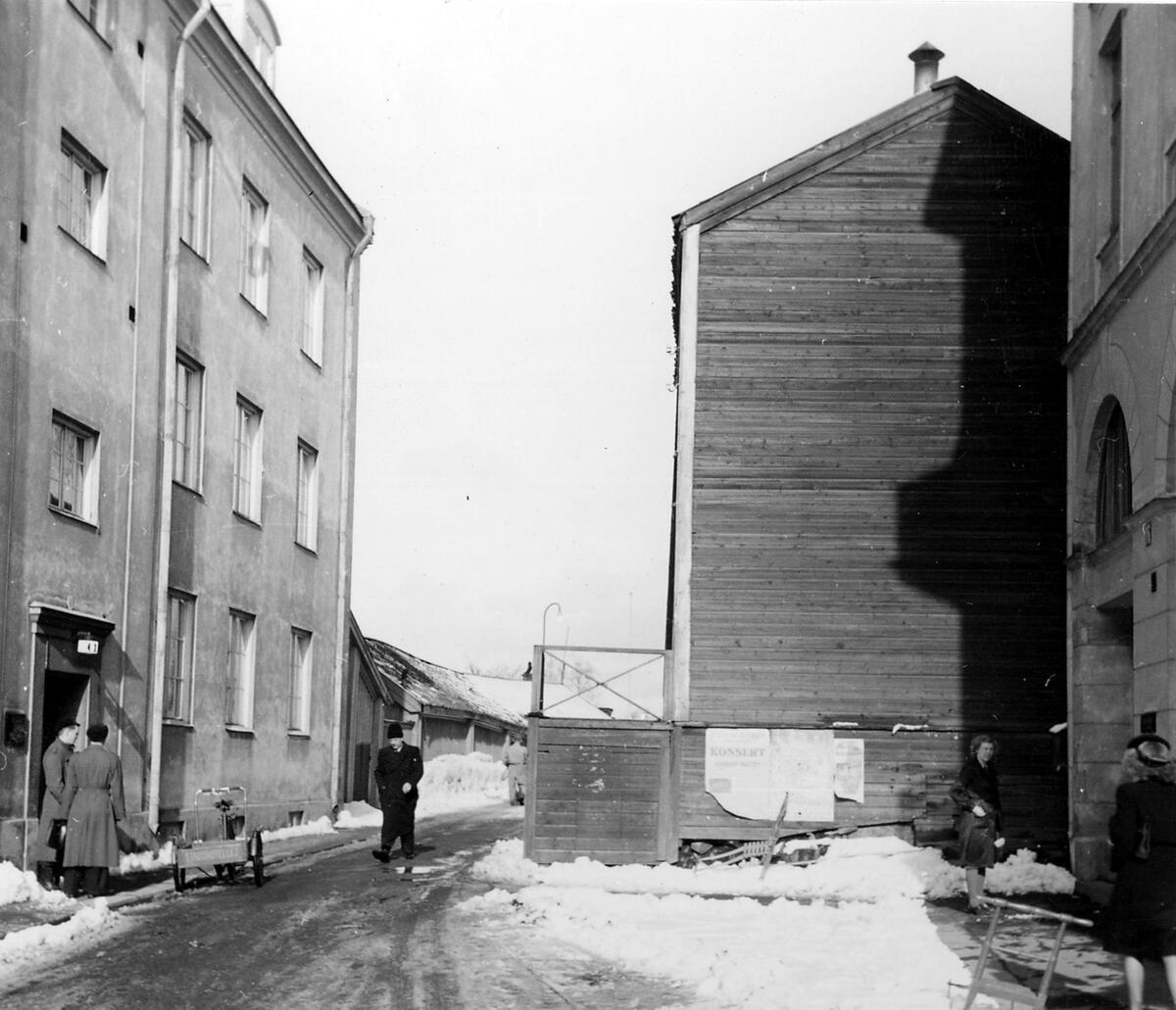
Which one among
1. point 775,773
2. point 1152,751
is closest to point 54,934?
point 1152,751

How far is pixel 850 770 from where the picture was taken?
18766mm

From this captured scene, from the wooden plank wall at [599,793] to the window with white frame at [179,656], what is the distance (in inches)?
201

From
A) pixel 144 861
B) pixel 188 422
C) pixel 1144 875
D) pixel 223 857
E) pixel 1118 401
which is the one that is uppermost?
pixel 188 422

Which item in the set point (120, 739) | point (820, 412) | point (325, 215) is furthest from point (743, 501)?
point (325, 215)

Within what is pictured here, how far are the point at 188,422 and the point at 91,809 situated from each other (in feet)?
26.5

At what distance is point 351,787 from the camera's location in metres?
31.2

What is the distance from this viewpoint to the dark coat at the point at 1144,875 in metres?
8.57

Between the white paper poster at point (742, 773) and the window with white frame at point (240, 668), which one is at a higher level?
the window with white frame at point (240, 668)

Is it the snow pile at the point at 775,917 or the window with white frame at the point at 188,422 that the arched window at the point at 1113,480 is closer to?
the snow pile at the point at 775,917

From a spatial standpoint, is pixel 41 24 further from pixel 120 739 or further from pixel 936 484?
pixel 936 484

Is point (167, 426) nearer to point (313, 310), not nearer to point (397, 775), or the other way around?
point (397, 775)

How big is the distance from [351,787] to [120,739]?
1318 cm

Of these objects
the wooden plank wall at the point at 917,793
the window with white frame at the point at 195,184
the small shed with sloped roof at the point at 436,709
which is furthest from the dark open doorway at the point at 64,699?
the small shed with sloped roof at the point at 436,709

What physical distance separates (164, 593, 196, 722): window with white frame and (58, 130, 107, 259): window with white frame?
4.88 m
